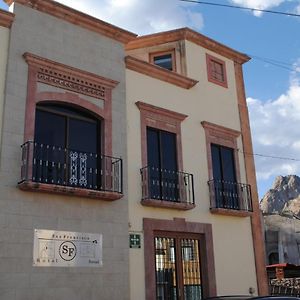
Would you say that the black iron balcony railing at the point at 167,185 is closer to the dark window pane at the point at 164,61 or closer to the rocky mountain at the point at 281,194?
the dark window pane at the point at 164,61

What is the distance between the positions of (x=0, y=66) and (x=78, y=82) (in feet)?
6.39

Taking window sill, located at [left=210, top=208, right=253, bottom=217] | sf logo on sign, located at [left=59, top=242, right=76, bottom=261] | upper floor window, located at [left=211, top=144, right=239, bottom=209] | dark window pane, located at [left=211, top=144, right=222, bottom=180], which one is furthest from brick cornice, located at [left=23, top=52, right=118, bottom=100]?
window sill, located at [left=210, top=208, right=253, bottom=217]

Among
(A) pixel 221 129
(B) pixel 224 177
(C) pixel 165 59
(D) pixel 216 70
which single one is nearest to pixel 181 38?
(C) pixel 165 59

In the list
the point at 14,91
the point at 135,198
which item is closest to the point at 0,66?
the point at 14,91

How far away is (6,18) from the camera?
1045 centimetres

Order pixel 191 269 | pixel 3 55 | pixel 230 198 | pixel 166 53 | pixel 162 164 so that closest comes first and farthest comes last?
pixel 3 55 < pixel 191 269 < pixel 162 164 < pixel 230 198 < pixel 166 53

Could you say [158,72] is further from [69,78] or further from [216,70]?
[69,78]

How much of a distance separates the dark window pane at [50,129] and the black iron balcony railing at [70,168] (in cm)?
28

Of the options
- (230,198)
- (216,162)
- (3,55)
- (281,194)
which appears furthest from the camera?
(281,194)

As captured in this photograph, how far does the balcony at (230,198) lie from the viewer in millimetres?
12984

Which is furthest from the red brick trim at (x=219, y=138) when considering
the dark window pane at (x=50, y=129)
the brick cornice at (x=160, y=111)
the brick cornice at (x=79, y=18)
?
the dark window pane at (x=50, y=129)

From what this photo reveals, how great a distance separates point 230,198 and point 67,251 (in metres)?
5.67

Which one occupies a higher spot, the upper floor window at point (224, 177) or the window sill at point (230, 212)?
the upper floor window at point (224, 177)

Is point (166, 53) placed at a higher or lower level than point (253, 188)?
higher
